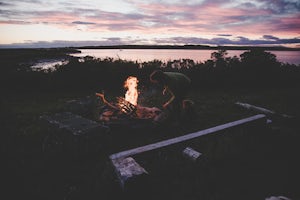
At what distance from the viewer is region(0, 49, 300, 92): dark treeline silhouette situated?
40.1 feet

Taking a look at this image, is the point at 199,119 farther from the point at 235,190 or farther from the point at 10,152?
the point at 10,152

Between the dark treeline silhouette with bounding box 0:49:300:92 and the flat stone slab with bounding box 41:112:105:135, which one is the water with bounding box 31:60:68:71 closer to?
the dark treeline silhouette with bounding box 0:49:300:92

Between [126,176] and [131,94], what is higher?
[131,94]

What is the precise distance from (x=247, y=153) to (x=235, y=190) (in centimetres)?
162

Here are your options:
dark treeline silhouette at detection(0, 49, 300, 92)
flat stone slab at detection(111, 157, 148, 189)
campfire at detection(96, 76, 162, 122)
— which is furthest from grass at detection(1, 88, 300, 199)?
dark treeline silhouette at detection(0, 49, 300, 92)

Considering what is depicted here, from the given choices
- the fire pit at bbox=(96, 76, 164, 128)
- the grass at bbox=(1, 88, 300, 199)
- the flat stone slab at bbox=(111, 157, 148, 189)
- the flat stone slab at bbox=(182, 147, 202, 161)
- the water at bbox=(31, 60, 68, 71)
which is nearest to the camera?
the flat stone slab at bbox=(111, 157, 148, 189)

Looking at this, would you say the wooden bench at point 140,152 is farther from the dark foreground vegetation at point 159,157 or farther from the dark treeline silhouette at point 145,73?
the dark treeline silhouette at point 145,73

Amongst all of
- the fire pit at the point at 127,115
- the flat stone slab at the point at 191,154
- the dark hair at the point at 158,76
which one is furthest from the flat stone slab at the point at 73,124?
the dark hair at the point at 158,76

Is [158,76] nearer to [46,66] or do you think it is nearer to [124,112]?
[124,112]

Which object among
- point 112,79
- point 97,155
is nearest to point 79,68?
point 112,79

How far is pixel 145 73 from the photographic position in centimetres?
1406

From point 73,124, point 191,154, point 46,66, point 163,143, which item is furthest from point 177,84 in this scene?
point 46,66

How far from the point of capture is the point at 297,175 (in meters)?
4.44

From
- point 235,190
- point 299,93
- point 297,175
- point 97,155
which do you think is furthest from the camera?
point 299,93
